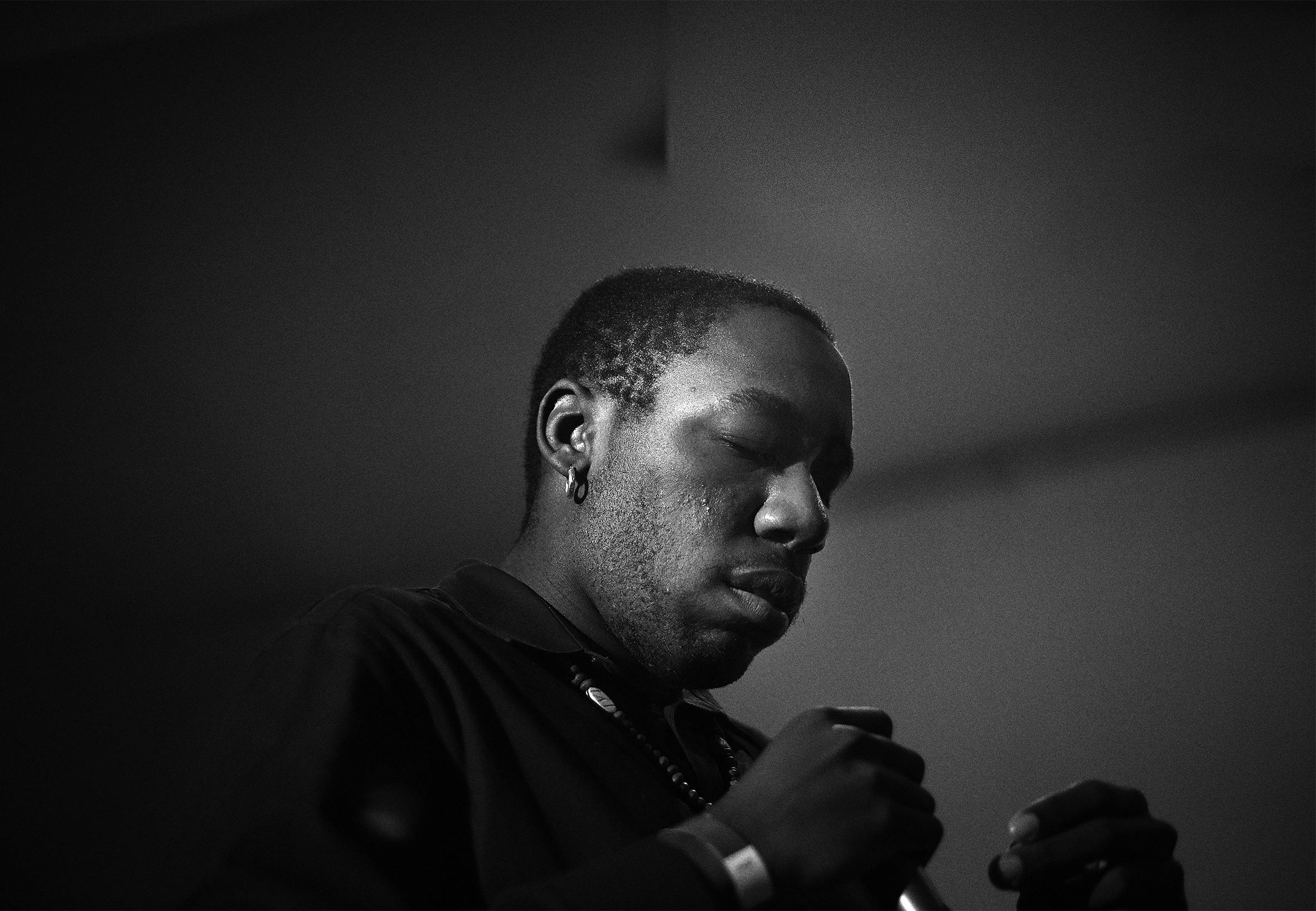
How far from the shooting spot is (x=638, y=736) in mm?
1008

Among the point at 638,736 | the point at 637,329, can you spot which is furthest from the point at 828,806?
the point at 637,329

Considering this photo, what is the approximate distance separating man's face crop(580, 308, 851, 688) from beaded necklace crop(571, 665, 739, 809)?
0.10 meters

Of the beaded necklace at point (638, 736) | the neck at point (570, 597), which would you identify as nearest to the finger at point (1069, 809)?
the beaded necklace at point (638, 736)

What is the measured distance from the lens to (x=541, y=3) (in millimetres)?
1592

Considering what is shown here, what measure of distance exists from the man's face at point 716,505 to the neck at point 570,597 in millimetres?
Result: 17

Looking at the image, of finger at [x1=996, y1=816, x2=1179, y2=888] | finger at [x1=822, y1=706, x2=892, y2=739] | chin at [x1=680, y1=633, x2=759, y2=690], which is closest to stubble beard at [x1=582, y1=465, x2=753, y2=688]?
chin at [x1=680, y1=633, x2=759, y2=690]

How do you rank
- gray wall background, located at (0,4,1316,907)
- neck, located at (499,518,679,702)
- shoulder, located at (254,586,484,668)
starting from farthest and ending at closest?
gray wall background, located at (0,4,1316,907), neck, located at (499,518,679,702), shoulder, located at (254,586,484,668)

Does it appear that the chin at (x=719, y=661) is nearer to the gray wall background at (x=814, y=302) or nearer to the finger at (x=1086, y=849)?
the finger at (x=1086, y=849)

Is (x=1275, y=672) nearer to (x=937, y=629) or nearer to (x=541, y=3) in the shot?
(x=937, y=629)

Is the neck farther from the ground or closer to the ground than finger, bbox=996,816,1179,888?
farther from the ground

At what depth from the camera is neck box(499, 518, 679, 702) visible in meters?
1.15

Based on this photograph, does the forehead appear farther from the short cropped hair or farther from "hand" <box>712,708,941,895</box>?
"hand" <box>712,708,941,895</box>

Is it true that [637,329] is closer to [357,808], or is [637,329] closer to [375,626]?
[375,626]

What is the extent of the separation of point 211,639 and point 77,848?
315 mm
